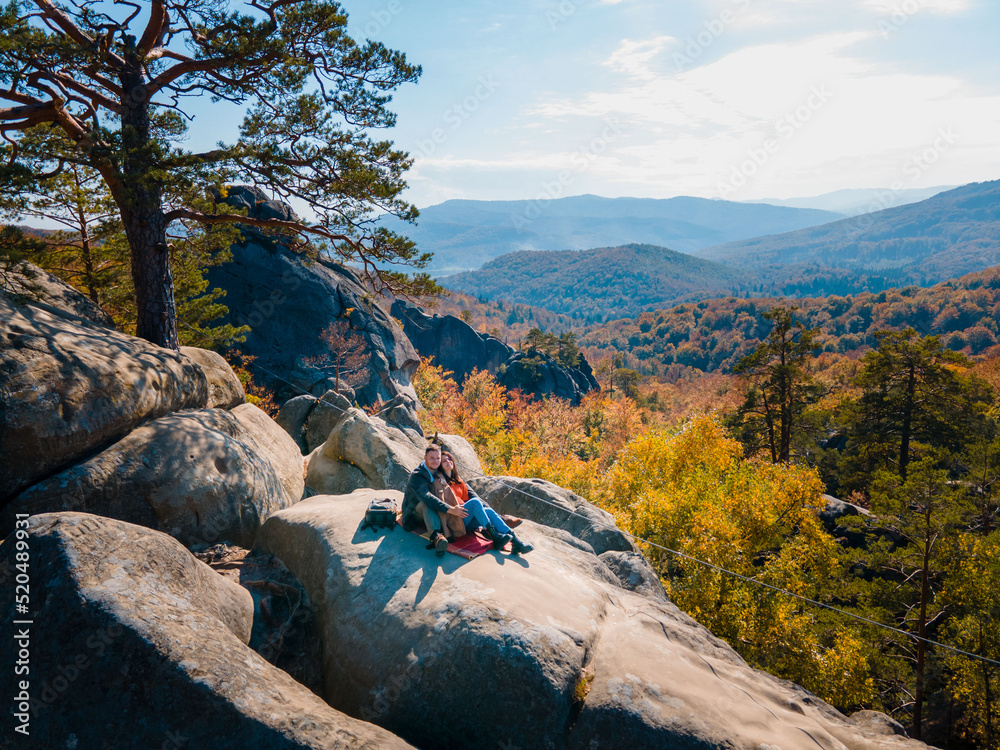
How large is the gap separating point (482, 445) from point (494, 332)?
75.9 meters

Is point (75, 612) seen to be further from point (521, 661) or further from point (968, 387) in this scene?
point (968, 387)

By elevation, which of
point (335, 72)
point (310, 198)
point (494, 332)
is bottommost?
point (494, 332)

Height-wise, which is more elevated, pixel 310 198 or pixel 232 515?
pixel 310 198

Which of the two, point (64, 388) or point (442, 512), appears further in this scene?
point (442, 512)

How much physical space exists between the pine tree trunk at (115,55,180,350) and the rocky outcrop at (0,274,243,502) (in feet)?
5.31

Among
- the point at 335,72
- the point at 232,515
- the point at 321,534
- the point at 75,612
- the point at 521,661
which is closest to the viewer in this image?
the point at 75,612

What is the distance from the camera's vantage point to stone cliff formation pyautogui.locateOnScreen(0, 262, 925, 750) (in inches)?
165

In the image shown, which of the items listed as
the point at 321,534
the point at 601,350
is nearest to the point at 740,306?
the point at 601,350

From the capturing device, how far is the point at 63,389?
7000 mm

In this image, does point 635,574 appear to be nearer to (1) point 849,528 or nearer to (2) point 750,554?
(2) point 750,554

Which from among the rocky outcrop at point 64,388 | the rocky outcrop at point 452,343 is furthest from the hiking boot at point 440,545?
the rocky outcrop at point 452,343

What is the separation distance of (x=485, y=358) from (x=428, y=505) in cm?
9491

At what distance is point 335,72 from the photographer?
10883 mm

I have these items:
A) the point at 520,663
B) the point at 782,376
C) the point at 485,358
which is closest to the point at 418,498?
the point at 520,663
